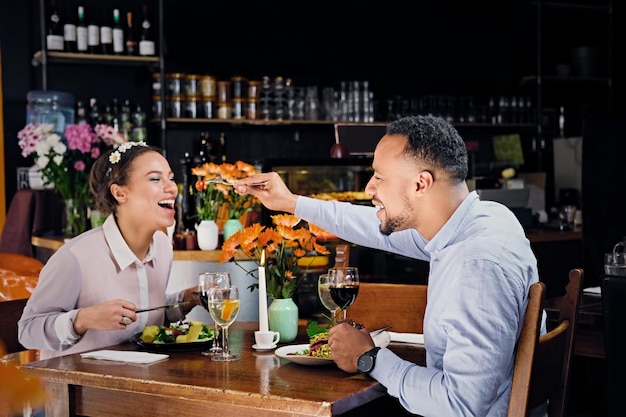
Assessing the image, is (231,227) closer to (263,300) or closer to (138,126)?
(263,300)

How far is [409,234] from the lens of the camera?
2602 millimetres

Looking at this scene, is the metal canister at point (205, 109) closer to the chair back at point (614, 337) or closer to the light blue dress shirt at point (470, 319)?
the chair back at point (614, 337)

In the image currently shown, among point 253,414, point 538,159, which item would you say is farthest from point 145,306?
point 538,159

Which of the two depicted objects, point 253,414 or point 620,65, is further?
point 620,65

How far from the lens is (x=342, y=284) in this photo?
7.58ft

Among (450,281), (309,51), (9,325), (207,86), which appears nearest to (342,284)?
(450,281)

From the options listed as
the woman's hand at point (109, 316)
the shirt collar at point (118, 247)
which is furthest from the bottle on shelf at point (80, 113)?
the woman's hand at point (109, 316)

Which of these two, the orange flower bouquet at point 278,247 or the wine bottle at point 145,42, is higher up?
the wine bottle at point 145,42

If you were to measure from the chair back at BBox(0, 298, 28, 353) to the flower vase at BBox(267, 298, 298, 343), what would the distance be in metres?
0.80

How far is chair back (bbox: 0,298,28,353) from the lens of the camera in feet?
8.55

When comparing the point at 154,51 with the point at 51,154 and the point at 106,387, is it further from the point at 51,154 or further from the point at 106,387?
the point at 106,387

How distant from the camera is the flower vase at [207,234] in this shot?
4.39m

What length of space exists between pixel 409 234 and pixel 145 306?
2.89 feet

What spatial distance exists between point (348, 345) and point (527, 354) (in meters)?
0.45
